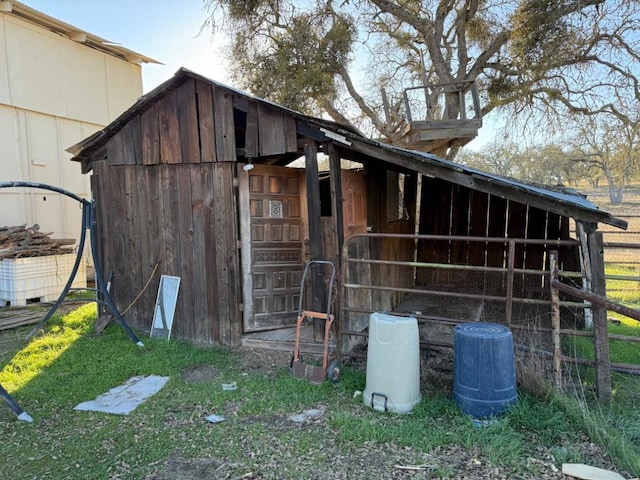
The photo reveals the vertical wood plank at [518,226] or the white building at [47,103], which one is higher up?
the white building at [47,103]

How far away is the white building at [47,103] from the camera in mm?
9250

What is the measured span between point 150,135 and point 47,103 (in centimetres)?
647

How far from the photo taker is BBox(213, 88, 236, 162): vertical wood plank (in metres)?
5.06

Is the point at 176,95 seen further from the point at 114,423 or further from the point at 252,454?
the point at 252,454

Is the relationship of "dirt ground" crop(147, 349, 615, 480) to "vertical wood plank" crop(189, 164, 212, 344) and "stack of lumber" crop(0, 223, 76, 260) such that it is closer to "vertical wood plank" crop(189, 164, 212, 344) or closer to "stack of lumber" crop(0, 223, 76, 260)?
"vertical wood plank" crop(189, 164, 212, 344)

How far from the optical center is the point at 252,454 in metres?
2.94

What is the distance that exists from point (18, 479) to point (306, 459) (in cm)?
193

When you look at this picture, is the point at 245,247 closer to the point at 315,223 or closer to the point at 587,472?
the point at 315,223

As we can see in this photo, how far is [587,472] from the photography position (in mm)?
2518

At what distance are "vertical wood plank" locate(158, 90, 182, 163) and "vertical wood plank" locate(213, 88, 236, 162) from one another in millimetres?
632

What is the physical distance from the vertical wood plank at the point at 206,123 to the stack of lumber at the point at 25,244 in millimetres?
5056

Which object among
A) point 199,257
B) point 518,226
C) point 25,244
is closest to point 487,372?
point 199,257

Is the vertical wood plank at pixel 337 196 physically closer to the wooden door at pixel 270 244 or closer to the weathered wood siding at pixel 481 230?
→ the wooden door at pixel 270 244

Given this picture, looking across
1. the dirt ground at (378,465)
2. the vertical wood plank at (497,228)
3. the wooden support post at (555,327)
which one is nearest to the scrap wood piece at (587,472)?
the dirt ground at (378,465)
